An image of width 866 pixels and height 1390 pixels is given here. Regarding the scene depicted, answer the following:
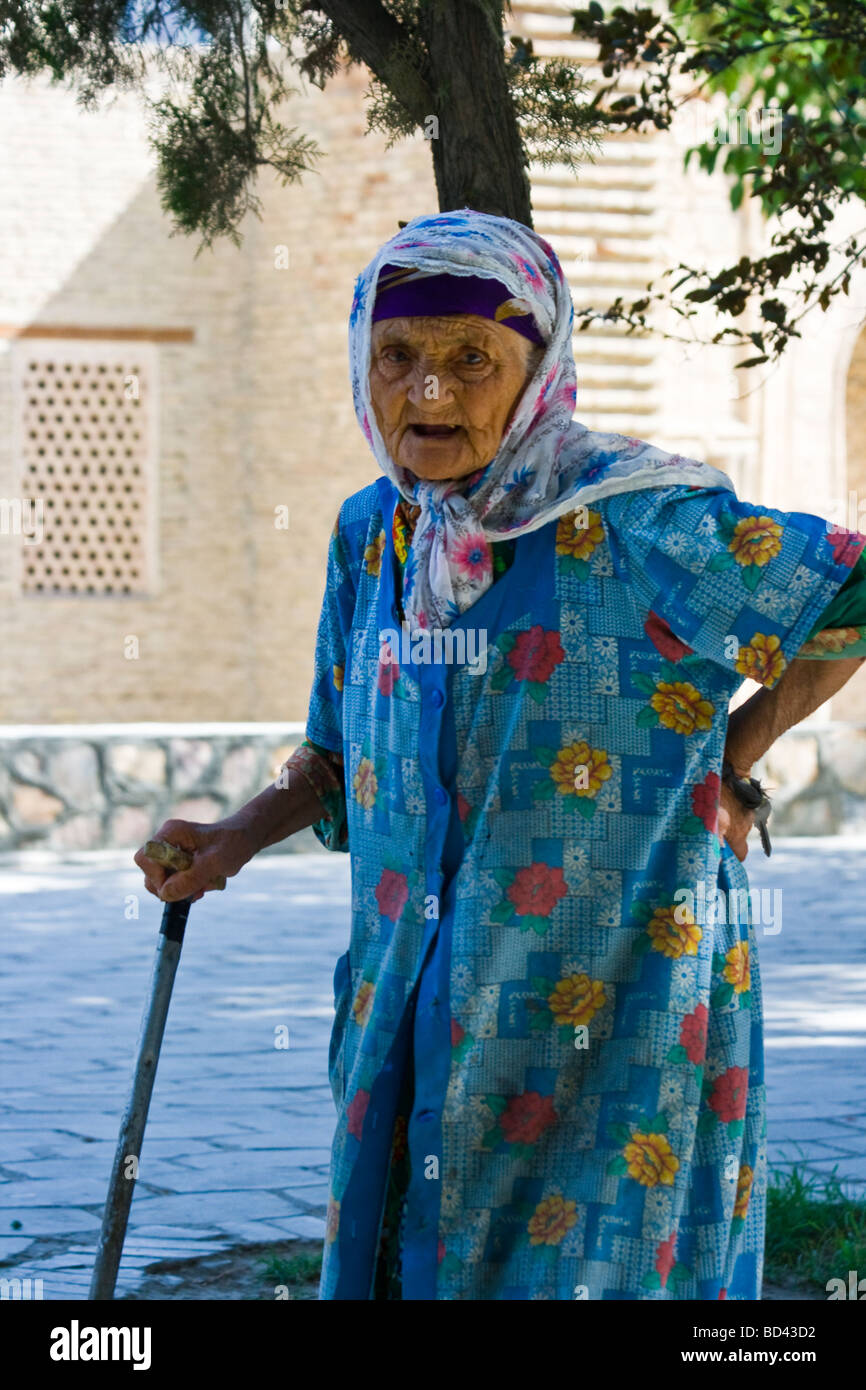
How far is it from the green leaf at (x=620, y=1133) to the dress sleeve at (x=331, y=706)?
2.07 ft

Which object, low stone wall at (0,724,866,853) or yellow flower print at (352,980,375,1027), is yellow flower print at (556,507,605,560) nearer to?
yellow flower print at (352,980,375,1027)

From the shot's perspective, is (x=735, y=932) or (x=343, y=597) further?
(x=343, y=597)

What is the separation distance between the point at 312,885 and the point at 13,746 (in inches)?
81.8

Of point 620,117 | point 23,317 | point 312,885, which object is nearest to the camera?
point 620,117

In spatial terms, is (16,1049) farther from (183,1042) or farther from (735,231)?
(735,231)

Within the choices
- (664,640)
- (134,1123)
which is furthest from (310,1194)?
(664,640)

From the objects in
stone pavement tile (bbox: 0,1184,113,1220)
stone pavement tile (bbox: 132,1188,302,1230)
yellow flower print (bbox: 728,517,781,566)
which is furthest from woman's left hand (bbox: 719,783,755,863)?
stone pavement tile (bbox: 0,1184,113,1220)

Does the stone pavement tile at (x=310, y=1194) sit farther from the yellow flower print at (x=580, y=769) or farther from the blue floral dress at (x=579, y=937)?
the yellow flower print at (x=580, y=769)

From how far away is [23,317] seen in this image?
1755cm

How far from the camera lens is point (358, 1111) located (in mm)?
2451

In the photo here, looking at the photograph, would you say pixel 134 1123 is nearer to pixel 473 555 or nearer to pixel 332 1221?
pixel 332 1221

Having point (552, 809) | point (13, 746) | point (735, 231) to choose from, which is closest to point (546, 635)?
point (552, 809)

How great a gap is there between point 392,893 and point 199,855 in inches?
13.7

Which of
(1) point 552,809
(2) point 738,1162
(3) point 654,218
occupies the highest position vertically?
(3) point 654,218
